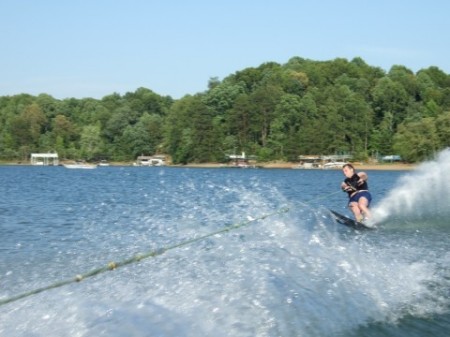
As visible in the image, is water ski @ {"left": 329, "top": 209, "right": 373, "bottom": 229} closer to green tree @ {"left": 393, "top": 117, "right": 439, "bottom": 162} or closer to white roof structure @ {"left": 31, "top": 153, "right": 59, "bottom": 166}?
green tree @ {"left": 393, "top": 117, "right": 439, "bottom": 162}

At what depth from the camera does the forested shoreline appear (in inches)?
3981

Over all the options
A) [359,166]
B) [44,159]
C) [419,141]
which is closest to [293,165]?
[359,166]

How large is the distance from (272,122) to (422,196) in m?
89.8

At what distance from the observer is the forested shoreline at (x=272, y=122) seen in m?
101

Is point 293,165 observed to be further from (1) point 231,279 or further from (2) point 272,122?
(1) point 231,279

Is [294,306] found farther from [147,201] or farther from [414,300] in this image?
[147,201]

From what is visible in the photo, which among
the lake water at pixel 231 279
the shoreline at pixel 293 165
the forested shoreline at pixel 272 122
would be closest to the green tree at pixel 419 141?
the forested shoreline at pixel 272 122

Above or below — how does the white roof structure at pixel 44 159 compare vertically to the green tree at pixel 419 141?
below

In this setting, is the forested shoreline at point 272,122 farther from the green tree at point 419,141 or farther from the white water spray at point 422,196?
the white water spray at point 422,196

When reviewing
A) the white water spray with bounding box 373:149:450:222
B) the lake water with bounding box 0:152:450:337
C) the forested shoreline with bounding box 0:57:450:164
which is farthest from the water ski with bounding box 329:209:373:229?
the forested shoreline with bounding box 0:57:450:164

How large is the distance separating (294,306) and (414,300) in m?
1.50

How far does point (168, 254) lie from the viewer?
10.0 metres

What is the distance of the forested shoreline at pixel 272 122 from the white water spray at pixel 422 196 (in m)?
62.7

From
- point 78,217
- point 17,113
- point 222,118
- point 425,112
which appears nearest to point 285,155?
point 222,118
